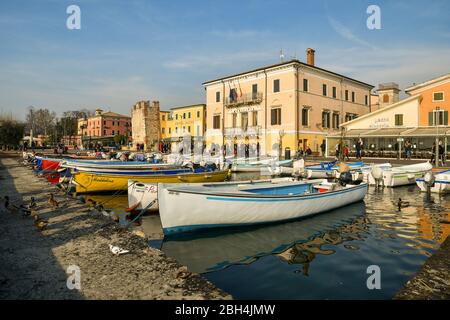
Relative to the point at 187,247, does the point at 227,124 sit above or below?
above

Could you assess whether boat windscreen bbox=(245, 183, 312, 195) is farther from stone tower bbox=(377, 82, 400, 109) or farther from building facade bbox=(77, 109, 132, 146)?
building facade bbox=(77, 109, 132, 146)

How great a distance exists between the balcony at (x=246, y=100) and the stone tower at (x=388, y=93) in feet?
70.4

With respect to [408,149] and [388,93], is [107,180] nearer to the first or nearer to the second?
[408,149]

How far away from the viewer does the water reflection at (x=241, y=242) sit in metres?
7.25

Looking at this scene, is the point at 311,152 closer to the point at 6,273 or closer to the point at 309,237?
the point at 309,237

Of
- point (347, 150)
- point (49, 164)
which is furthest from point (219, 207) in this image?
point (347, 150)

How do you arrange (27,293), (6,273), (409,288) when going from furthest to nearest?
(6,273), (409,288), (27,293)

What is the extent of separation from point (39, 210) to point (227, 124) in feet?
118

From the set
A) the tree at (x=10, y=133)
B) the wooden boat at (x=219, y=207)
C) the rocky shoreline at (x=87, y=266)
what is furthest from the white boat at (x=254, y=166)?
the tree at (x=10, y=133)

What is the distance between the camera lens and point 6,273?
4.94 meters

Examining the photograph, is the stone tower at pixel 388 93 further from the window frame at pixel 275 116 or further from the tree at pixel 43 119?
the tree at pixel 43 119

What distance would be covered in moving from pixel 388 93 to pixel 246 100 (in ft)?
76.1
